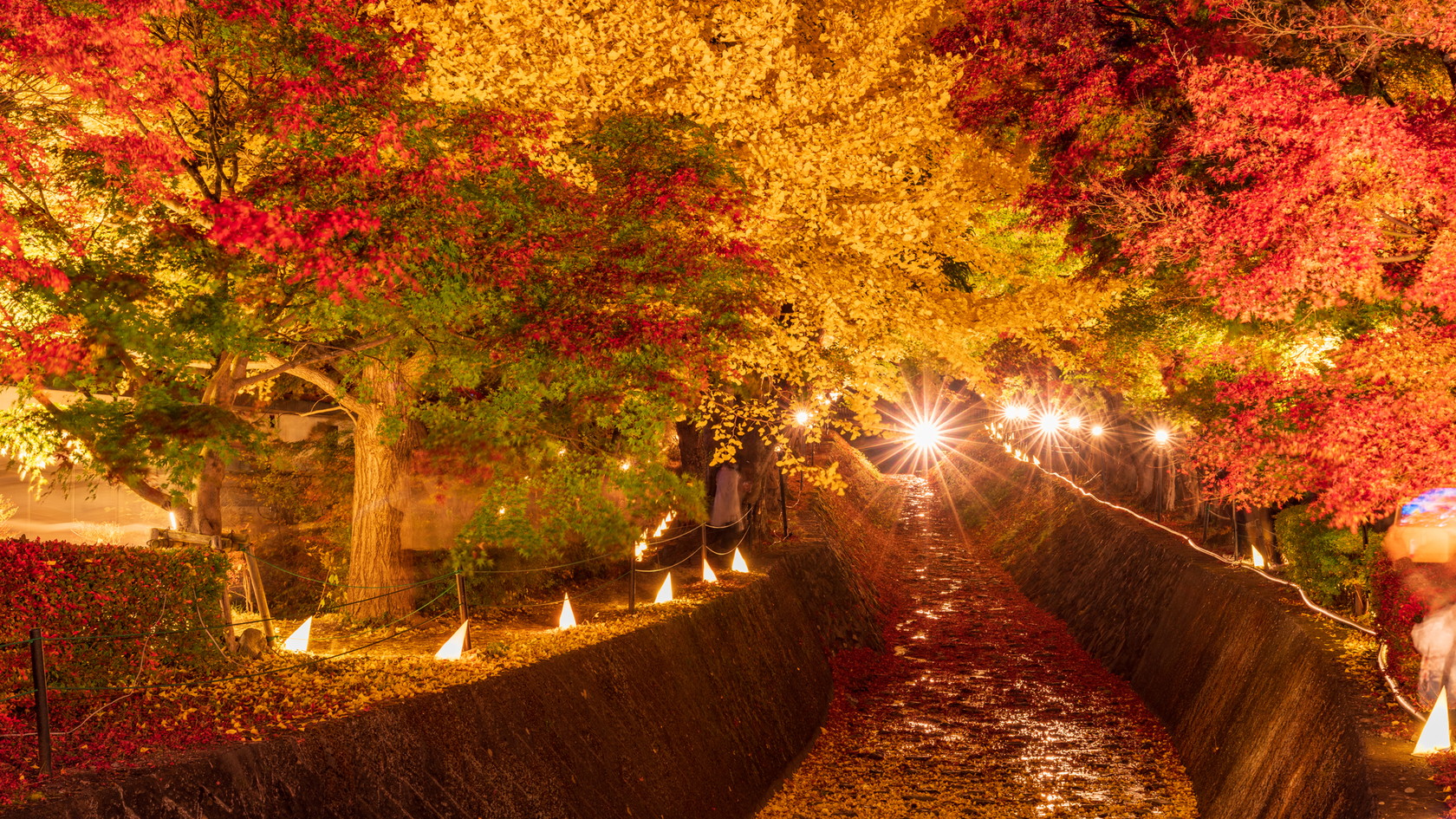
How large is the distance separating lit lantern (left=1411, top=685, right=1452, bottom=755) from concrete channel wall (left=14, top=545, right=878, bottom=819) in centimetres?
604

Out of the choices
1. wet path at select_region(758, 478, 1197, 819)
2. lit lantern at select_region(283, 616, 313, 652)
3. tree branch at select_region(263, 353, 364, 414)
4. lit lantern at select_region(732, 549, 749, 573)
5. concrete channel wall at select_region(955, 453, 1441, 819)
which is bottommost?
wet path at select_region(758, 478, 1197, 819)

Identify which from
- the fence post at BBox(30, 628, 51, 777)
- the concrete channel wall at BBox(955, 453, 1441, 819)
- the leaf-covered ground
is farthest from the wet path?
the fence post at BBox(30, 628, 51, 777)

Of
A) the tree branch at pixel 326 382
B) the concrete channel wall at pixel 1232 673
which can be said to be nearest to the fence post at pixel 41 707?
the tree branch at pixel 326 382

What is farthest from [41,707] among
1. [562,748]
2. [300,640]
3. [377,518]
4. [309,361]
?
[377,518]

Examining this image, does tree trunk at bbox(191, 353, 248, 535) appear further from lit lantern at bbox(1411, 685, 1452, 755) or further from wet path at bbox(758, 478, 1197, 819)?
lit lantern at bbox(1411, 685, 1452, 755)

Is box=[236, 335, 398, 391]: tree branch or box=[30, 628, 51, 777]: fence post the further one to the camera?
box=[236, 335, 398, 391]: tree branch

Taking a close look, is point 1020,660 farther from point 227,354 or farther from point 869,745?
point 227,354

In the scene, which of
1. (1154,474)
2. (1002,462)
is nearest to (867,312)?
(1154,474)

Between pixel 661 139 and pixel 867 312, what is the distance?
4.31m

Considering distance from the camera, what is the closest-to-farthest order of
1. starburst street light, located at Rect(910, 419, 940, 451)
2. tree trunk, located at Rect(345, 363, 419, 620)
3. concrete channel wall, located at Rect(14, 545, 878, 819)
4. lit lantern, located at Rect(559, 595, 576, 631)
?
concrete channel wall, located at Rect(14, 545, 878, 819)
lit lantern, located at Rect(559, 595, 576, 631)
tree trunk, located at Rect(345, 363, 419, 620)
starburst street light, located at Rect(910, 419, 940, 451)

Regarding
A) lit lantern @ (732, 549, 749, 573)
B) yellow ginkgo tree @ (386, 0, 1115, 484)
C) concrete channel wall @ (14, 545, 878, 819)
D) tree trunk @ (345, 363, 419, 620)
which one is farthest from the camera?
lit lantern @ (732, 549, 749, 573)

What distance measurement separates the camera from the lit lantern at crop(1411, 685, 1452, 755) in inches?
294

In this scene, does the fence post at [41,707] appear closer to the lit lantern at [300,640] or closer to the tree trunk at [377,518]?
the lit lantern at [300,640]

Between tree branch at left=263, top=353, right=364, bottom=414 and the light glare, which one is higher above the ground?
the light glare
